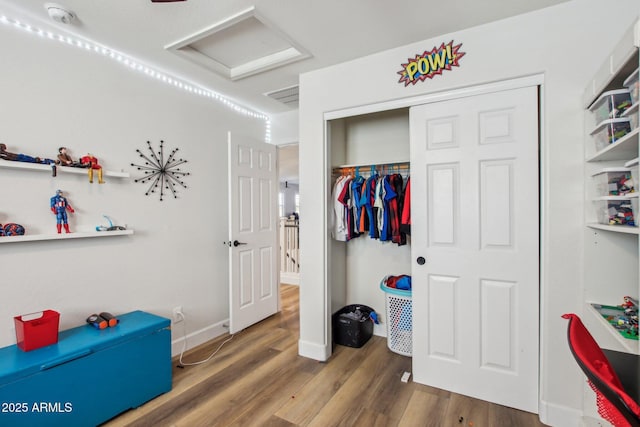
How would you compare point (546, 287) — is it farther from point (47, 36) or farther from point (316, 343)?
point (47, 36)

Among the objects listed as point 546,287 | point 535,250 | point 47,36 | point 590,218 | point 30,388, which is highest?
point 47,36

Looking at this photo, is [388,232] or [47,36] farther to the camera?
[388,232]

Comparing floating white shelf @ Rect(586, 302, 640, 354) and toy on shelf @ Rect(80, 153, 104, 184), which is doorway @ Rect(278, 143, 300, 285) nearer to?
toy on shelf @ Rect(80, 153, 104, 184)

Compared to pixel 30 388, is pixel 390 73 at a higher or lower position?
higher

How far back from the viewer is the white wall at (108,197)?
184cm

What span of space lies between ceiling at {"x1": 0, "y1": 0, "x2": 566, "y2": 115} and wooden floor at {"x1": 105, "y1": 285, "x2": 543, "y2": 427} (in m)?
2.45

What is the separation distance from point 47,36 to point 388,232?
8.98ft

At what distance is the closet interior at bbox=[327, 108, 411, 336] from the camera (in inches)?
116

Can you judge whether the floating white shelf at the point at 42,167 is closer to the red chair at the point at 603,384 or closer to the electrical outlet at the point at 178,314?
the electrical outlet at the point at 178,314

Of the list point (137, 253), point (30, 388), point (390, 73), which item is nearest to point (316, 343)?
point (137, 253)

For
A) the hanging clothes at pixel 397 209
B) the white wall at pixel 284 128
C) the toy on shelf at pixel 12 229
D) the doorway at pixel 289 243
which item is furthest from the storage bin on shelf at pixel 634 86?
the doorway at pixel 289 243

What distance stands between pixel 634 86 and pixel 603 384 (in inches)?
46.3

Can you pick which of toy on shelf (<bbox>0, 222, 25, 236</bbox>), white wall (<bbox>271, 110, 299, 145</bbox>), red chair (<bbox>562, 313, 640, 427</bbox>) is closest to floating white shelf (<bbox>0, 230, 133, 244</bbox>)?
toy on shelf (<bbox>0, 222, 25, 236</bbox>)

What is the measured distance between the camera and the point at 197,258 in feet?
9.61
